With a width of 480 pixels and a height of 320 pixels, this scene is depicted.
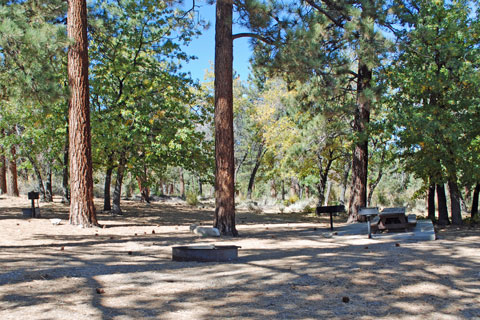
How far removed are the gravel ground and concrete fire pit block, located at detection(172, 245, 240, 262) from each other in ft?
0.47

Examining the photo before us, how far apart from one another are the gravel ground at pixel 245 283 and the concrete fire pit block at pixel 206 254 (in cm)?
14

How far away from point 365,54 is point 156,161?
800 cm

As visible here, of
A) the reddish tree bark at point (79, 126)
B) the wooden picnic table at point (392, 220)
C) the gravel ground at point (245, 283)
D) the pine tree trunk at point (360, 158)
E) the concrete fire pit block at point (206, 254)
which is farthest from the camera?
the pine tree trunk at point (360, 158)

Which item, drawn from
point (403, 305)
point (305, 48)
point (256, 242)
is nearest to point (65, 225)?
point (256, 242)

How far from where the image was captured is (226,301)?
3.83 m

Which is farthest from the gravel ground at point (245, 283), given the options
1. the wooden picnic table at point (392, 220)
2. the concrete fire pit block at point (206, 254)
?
the wooden picnic table at point (392, 220)

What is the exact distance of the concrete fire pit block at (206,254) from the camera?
580cm

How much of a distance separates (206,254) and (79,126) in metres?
5.80

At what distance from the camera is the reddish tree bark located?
393 inches

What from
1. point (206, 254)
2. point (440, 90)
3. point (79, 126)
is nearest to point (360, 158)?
point (440, 90)

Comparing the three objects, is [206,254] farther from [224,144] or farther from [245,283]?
[224,144]

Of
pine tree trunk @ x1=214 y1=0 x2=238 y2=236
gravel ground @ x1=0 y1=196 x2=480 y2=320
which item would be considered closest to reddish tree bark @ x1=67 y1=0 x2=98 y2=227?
gravel ground @ x1=0 y1=196 x2=480 y2=320

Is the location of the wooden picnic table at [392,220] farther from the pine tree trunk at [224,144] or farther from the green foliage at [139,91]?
the green foliage at [139,91]

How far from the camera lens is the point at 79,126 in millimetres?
10055
